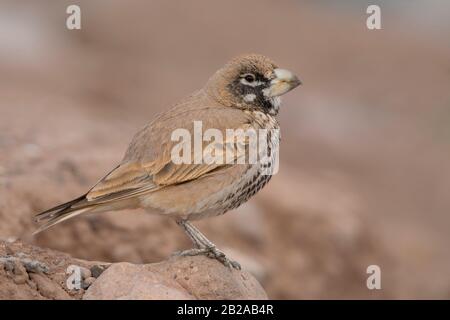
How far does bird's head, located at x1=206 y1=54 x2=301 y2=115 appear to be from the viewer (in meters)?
9.08

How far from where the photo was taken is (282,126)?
18891mm

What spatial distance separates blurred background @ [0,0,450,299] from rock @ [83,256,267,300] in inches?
79.5

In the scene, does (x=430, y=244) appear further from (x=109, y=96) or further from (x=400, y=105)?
(x=109, y=96)

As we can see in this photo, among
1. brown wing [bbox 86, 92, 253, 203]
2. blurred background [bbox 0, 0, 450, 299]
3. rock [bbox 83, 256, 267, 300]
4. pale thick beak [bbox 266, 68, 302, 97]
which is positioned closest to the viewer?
rock [bbox 83, 256, 267, 300]

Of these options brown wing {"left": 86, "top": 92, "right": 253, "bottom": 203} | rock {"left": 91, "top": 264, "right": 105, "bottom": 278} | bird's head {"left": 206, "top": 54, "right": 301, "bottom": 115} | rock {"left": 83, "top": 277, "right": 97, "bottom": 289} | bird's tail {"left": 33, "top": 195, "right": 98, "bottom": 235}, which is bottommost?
rock {"left": 83, "top": 277, "right": 97, "bottom": 289}

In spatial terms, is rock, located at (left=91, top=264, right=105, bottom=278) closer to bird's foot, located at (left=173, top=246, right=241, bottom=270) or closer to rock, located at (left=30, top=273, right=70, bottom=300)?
rock, located at (left=30, top=273, right=70, bottom=300)

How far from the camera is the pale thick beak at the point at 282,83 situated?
29.5ft

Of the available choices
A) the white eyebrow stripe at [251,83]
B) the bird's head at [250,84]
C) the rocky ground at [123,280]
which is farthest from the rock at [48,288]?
the white eyebrow stripe at [251,83]

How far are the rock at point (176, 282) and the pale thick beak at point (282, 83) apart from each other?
1.58m

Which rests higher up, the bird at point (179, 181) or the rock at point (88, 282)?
the bird at point (179, 181)

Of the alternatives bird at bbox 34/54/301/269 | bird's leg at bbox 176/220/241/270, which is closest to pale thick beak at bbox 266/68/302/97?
bird at bbox 34/54/301/269

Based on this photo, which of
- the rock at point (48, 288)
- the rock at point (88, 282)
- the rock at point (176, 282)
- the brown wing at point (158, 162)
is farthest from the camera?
the brown wing at point (158, 162)

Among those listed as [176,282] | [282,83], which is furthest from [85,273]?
[282,83]

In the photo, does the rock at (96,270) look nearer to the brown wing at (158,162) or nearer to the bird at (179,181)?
the bird at (179,181)
